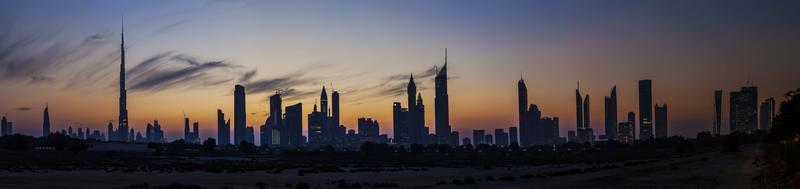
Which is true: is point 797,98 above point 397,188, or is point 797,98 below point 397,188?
above

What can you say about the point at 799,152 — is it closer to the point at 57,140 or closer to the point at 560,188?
the point at 560,188

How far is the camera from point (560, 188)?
147ft

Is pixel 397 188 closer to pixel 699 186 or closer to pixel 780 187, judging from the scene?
pixel 699 186

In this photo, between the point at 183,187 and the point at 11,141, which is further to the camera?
the point at 11,141

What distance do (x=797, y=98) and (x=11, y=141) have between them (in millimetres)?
166970

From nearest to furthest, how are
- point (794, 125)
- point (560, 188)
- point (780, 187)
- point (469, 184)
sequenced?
point (780, 187)
point (560, 188)
point (469, 184)
point (794, 125)

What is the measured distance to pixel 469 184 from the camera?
51594mm

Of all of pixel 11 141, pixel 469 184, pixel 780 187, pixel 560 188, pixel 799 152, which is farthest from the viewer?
pixel 11 141

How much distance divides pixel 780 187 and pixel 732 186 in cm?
647

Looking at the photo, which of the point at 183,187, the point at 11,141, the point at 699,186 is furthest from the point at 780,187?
the point at 11,141

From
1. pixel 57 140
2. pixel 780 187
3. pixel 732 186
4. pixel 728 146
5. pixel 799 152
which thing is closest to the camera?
pixel 780 187

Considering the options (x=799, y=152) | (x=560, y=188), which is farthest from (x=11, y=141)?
(x=799, y=152)

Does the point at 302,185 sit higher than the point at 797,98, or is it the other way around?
the point at 797,98

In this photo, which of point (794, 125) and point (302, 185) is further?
point (794, 125)
